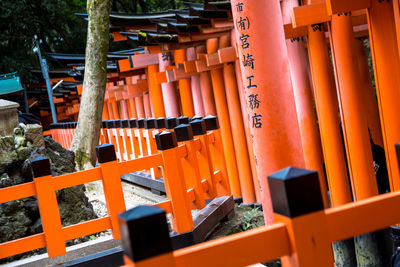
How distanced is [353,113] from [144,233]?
4.39 metres

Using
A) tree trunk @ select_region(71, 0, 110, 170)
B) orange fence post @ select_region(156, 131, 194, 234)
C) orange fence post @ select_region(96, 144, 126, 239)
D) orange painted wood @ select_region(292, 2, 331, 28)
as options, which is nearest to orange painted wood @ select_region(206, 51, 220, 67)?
orange painted wood @ select_region(292, 2, 331, 28)

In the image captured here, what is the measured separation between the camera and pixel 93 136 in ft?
32.8

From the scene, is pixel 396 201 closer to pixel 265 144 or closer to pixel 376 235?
pixel 265 144

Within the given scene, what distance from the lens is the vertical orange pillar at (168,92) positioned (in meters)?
10.9

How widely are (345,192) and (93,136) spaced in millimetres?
5499

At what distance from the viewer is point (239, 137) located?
314 inches

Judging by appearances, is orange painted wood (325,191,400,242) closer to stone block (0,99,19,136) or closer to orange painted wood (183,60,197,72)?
stone block (0,99,19,136)

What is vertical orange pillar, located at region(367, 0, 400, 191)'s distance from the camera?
191 inches

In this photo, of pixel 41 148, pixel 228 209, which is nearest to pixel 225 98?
pixel 228 209

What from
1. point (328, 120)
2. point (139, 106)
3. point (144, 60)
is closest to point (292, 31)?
point (328, 120)

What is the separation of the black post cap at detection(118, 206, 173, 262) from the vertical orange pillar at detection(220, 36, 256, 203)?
6.24 meters

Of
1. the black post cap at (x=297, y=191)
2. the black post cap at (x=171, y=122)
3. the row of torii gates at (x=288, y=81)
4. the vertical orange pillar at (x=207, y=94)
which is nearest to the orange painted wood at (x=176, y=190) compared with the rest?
the row of torii gates at (x=288, y=81)

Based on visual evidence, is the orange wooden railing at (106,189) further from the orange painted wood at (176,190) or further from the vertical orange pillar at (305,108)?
the vertical orange pillar at (305,108)

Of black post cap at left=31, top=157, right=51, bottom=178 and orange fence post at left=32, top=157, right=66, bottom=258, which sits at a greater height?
black post cap at left=31, top=157, right=51, bottom=178
